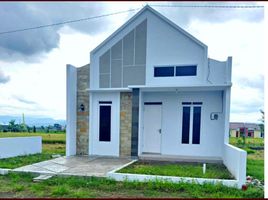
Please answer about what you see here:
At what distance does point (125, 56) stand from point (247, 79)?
570cm

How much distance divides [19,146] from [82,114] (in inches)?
130

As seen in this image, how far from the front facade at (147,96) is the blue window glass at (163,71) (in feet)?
0.10

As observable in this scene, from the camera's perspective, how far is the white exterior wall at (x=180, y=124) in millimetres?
8992

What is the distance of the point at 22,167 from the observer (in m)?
7.21

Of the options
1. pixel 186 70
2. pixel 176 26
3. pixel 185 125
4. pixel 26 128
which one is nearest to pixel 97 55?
pixel 176 26

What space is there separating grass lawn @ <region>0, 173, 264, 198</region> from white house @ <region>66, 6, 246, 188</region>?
11.6 ft

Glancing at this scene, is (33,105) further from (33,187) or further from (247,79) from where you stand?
(247,79)

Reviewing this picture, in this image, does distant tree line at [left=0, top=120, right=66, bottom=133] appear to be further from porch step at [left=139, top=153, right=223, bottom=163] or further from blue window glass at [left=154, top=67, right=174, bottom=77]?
blue window glass at [left=154, top=67, right=174, bottom=77]

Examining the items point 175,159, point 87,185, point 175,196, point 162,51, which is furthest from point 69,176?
point 162,51

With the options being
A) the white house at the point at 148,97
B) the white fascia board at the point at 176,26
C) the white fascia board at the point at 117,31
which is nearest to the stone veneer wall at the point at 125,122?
the white house at the point at 148,97

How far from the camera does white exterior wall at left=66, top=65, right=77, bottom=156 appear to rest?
372 inches

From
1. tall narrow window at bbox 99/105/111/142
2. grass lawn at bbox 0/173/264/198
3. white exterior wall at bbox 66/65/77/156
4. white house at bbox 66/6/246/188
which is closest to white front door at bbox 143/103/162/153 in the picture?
white house at bbox 66/6/246/188

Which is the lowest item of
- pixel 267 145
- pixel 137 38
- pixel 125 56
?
pixel 267 145

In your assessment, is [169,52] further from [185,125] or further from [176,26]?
[185,125]
